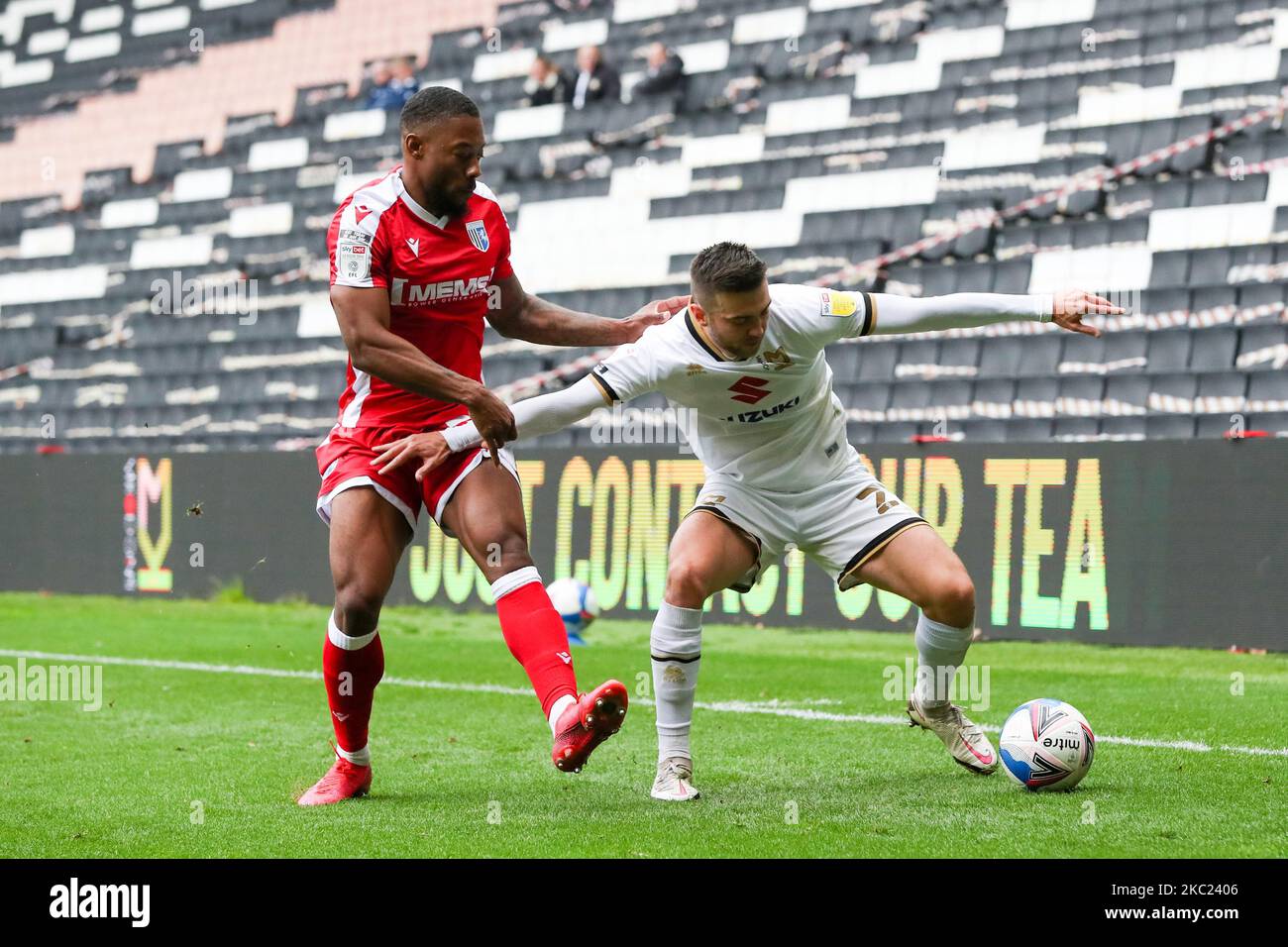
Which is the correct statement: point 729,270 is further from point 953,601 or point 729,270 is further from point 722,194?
point 722,194

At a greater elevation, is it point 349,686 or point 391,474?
point 391,474

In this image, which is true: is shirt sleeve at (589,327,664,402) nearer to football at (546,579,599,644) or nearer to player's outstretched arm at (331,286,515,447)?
player's outstretched arm at (331,286,515,447)

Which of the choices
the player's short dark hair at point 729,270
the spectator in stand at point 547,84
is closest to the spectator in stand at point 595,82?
the spectator in stand at point 547,84

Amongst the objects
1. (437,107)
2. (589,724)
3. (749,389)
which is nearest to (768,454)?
(749,389)

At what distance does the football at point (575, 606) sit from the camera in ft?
34.5

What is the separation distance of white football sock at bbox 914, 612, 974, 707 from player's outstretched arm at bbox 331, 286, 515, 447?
162 centimetres

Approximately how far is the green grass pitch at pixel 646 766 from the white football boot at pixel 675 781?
0.06m

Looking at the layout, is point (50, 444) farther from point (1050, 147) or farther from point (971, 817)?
point (971, 817)

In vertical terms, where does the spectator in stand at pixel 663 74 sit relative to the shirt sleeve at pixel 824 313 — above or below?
above

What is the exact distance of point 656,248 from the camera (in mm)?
15555

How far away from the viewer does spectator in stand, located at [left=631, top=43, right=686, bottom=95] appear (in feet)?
56.5

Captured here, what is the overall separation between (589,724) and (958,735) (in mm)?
1586

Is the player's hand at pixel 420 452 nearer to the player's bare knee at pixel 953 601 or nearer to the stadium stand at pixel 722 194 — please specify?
the player's bare knee at pixel 953 601

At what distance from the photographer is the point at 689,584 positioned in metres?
5.24
